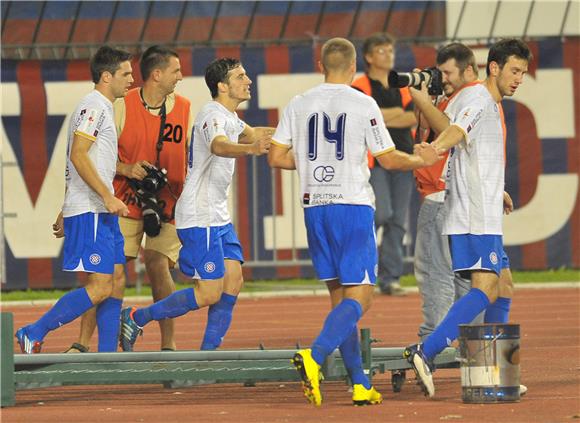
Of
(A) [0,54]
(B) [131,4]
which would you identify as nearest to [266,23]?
(B) [131,4]

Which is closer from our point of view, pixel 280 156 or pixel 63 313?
pixel 280 156

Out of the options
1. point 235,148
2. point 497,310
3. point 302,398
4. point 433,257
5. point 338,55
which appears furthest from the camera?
point 433,257

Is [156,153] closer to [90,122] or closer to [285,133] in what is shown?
[90,122]

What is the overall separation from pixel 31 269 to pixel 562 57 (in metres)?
6.62

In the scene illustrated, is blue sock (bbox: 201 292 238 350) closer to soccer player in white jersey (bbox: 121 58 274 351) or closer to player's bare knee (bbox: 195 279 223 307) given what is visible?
soccer player in white jersey (bbox: 121 58 274 351)

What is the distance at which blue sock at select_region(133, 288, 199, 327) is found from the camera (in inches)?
451

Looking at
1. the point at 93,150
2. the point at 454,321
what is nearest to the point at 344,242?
the point at 454,321

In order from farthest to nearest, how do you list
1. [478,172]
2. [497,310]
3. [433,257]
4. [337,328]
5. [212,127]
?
[433,257] < [212,127] < [497,310] < [478,172] < [337,328]

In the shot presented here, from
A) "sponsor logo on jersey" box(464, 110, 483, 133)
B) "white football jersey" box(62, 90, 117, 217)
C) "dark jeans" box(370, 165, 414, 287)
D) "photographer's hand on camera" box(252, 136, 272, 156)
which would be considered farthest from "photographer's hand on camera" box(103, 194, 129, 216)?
"dark jeans" box(370, 165, 414, 287)

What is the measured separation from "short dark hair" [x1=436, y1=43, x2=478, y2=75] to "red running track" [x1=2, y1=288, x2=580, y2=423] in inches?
81.9

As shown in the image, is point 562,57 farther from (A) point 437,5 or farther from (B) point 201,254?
(B) point 201,254

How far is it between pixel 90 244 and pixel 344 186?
85.5 inches

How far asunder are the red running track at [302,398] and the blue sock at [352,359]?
0.18 meters

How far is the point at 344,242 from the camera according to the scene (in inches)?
395
